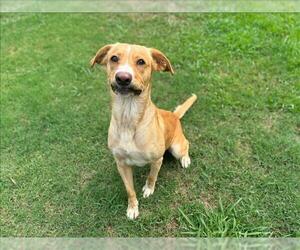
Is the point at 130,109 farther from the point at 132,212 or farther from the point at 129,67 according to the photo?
the point at 132,212

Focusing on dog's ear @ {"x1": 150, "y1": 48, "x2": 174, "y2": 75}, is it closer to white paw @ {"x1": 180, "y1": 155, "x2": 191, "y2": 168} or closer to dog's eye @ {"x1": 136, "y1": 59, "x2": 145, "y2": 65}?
dog's eye @ {"x1": 136, "y1": 59, "x2": 145, "y2": 65}

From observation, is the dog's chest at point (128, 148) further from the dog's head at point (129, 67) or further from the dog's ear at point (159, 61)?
the dog's ear at point (159, 61)

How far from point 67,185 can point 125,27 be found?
2916 millimetres

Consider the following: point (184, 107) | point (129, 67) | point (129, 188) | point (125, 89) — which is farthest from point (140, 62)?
point (184, 107)

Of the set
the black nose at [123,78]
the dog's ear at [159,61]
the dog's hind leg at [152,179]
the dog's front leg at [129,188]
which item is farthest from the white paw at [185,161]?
the black nose at [123,78]

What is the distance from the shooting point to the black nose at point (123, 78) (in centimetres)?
317

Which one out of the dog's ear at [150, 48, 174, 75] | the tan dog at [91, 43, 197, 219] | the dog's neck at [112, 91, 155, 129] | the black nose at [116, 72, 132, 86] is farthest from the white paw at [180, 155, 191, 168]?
the black nose at [116, 72, 132, 86]

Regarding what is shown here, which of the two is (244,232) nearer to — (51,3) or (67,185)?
(67,185)

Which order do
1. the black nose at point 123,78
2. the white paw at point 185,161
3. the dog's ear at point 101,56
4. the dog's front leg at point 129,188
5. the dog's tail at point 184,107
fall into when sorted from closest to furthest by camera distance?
the black nose at point 123,78 < the dog's ear at point 101,56 < the dog's front leg at point 129,188 < the white paw at point 185,161 < the dog's tail at point 184,107

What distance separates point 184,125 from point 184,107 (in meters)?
0.23

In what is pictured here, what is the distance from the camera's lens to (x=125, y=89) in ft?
10.8

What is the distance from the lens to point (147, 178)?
4.45m

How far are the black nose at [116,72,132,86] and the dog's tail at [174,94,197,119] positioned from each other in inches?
66.6

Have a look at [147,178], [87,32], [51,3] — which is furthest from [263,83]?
[51,3]
